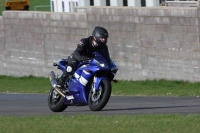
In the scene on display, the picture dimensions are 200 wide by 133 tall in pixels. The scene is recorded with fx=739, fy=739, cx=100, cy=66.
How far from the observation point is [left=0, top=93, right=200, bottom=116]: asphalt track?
13.6 m

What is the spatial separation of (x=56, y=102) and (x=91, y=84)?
112 cm

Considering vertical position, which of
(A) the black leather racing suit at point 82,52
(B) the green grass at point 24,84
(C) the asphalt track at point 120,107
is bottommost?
(B) the green grass at point 24,84

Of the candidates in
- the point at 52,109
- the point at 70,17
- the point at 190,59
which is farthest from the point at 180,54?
the point at 52,109

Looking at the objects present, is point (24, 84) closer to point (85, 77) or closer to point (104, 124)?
point (85, 77)

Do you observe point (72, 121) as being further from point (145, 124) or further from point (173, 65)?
point (173, 65)

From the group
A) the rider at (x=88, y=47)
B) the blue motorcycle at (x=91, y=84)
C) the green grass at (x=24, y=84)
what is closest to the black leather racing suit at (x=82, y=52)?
the rider at (x=88, y=47)

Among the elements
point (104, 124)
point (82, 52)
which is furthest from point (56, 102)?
point (104, 124)

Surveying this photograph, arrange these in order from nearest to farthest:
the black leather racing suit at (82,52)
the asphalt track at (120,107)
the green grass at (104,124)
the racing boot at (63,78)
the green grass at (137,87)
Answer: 1. the green grass at (104,124)
2. the asphalt track at (120,107)
3. the black leather racing suit at (82,52)
4. the racing boot at (63,78)
5. the green grass at (137,87)

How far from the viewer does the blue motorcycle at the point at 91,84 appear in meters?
13.5

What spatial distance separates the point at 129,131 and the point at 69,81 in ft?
14.4

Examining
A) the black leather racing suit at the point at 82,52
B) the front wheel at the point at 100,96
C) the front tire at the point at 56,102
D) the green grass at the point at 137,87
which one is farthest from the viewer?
the green grass at the point at 137,87

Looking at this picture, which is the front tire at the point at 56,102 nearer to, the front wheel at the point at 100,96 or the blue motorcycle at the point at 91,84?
the blue motorcycle at the point at 91,84

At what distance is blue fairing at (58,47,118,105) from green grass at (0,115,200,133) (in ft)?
4.70

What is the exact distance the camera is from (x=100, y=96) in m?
13.6
